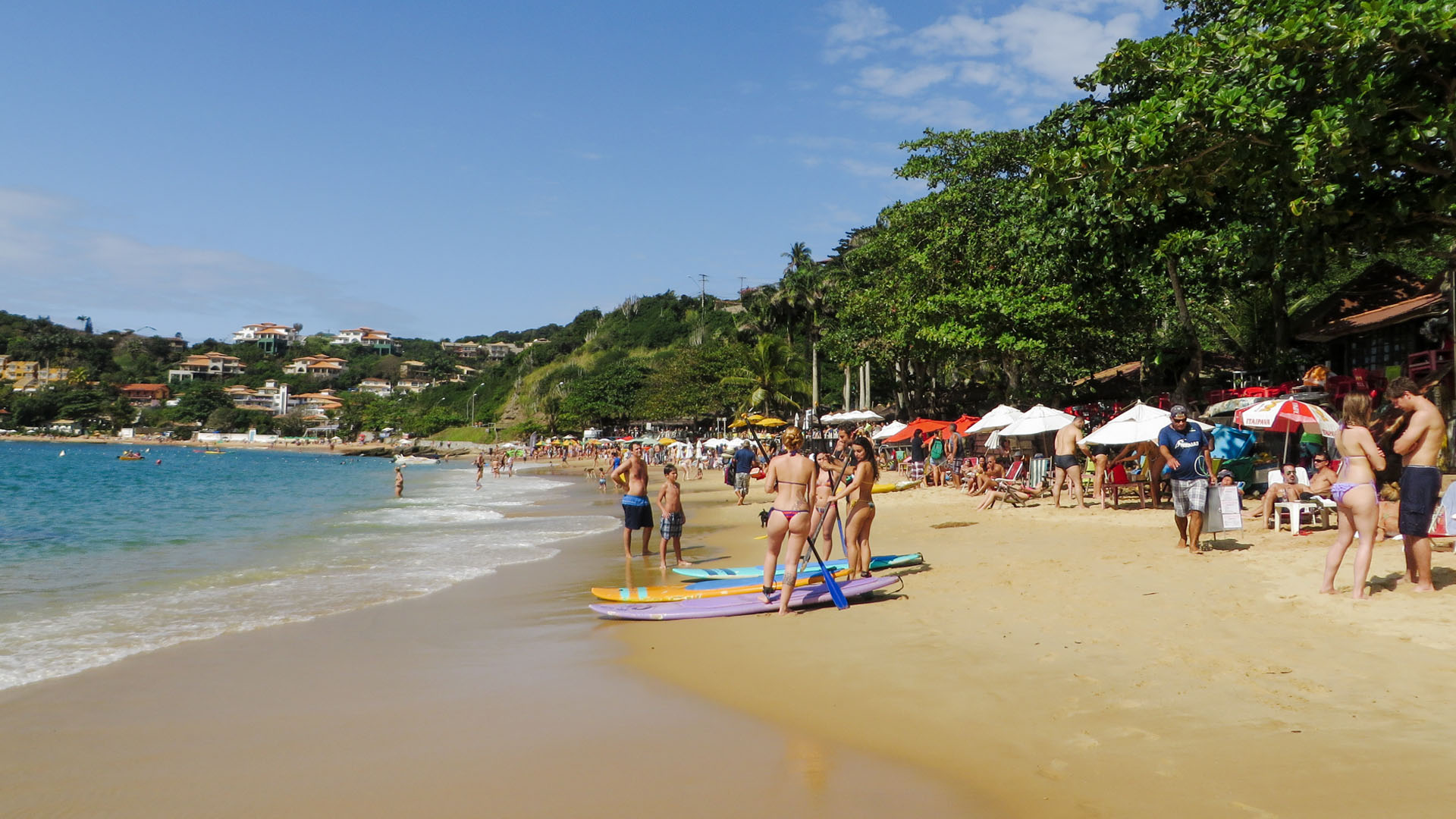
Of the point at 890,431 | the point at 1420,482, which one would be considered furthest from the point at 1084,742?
the point at 890,431

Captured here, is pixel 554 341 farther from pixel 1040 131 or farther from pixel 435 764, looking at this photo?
pixel 435 764

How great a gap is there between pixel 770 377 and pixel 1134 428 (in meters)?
34.2

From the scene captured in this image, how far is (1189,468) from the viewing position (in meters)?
8.15

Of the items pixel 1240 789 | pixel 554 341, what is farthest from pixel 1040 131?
pixel 554 341

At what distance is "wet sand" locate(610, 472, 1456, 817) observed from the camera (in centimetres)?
342

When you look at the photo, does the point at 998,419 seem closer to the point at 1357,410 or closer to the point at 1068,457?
the point at 1068,457

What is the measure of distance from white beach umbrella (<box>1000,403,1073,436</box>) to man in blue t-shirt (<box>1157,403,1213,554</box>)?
23.8 ft

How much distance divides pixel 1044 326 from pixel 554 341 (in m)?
95.3

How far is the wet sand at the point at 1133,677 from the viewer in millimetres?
3422

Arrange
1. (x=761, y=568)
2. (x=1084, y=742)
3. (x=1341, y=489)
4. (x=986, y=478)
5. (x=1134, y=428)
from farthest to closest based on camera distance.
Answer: (x=986, y=478) → (x=1134, y=428) → (x=761, y=568) → (x=1341, y=489) → (x=1084, y=742)

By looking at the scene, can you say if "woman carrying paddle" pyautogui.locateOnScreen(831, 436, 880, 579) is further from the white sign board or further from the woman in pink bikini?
the woman in pink bikini

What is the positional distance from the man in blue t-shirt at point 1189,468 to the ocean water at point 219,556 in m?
7.73

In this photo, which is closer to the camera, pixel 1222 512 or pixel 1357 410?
pixel 1357 410

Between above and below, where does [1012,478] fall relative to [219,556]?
above
